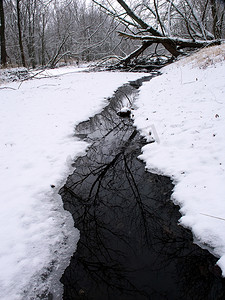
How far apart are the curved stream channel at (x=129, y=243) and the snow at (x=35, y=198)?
0.19 meters

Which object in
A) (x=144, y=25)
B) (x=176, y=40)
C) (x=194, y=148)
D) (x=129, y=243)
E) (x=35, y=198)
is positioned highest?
(x=144, y=25)

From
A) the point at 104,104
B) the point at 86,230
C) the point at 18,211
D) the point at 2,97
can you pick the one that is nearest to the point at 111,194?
the point at 86,230

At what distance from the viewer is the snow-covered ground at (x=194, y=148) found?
2561 mm

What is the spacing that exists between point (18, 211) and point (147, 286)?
2.02 m

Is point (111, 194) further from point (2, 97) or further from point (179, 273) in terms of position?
point (2, 97)

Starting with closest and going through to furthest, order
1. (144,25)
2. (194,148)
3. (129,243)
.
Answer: (129,243) → (194,148) → (144,25)

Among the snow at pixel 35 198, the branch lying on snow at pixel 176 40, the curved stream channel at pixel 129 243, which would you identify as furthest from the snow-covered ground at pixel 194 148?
the branch lying on snow at pixel 176 40

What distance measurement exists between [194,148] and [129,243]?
2.38 meters

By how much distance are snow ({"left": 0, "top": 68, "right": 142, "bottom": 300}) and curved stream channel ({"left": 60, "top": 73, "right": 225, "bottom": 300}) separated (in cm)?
19

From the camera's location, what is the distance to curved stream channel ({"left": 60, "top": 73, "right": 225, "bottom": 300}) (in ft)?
6.50

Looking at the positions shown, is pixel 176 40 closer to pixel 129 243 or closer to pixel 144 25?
pixel 144 25

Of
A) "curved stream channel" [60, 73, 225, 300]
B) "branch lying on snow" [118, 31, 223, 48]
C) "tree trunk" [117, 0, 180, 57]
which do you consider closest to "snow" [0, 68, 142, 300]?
"curved stream channel" [60, 73, 225, 300]

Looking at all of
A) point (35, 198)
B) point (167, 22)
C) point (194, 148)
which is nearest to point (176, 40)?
point (167, 22)

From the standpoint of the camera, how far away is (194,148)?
4.01 meters
